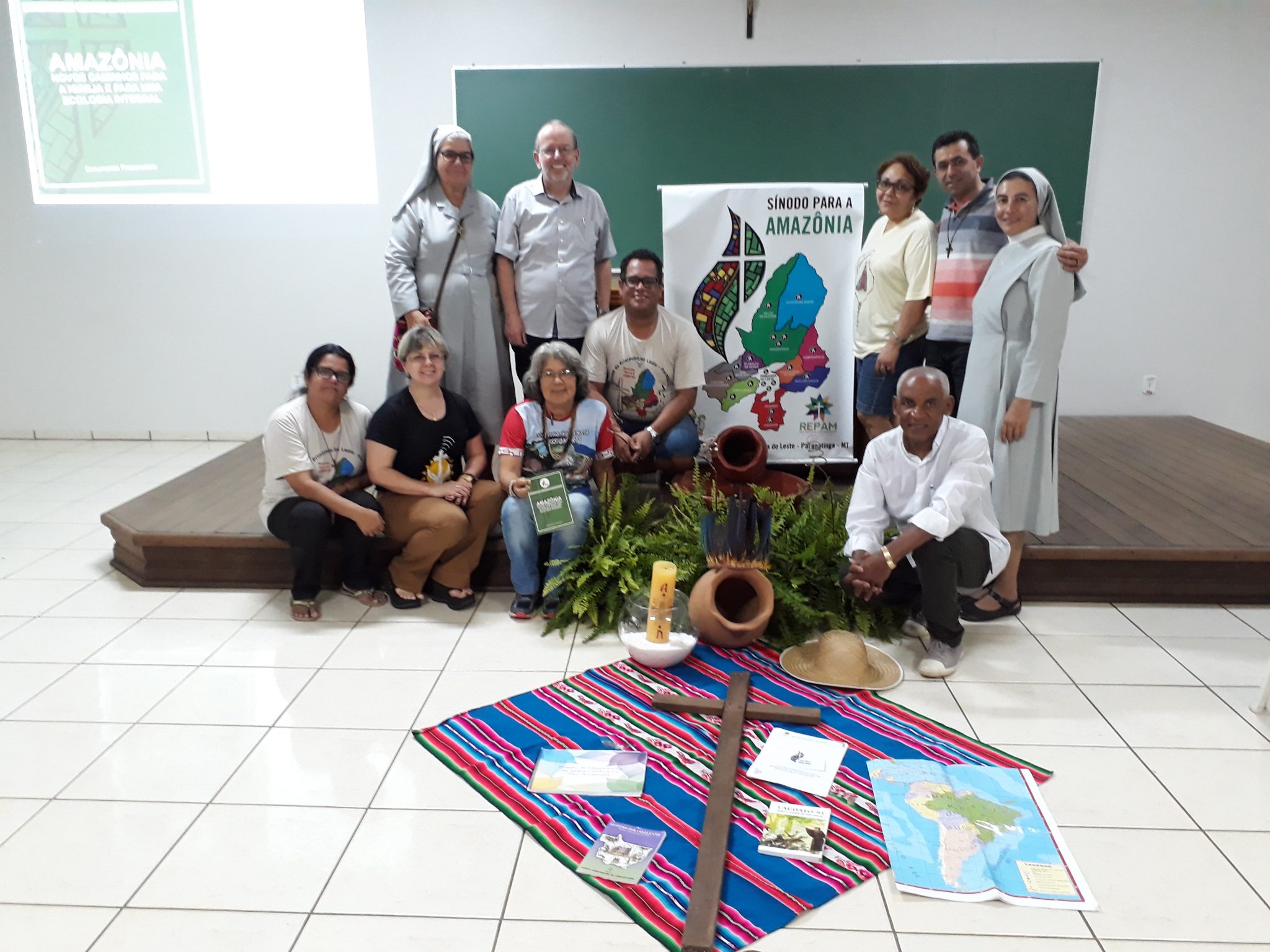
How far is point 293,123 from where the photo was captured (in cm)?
549

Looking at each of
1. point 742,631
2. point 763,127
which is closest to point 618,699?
point 742,631

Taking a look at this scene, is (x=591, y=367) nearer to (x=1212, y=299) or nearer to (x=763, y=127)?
Answer: (x=763, y=127)

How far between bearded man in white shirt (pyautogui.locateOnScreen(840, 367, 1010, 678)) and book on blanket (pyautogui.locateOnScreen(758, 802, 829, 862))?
87 centimetres

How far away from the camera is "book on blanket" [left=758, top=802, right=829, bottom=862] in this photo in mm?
2029

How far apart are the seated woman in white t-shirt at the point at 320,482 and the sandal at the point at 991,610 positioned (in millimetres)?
2152

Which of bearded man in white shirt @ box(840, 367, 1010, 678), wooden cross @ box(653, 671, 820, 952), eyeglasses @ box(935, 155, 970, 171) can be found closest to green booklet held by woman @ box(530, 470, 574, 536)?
wooden cross @ box(653, 671, 820, 952)

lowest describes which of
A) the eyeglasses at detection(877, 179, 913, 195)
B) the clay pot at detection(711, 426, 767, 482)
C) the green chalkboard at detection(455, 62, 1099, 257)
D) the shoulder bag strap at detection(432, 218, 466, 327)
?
the clay pot at detection(711, 426, 767, 482)

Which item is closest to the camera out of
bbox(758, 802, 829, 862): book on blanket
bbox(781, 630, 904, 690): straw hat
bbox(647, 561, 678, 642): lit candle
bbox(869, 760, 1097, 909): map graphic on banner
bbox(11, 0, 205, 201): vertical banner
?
bbox(869, 760, 1097, 909): map graphic on banner

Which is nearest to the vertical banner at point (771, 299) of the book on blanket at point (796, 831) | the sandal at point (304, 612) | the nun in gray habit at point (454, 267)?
the nun in gray habit at point (454, 267)

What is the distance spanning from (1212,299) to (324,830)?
5706 mm

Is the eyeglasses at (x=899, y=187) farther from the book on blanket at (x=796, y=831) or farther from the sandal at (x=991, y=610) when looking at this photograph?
the book on blanket at (x=796, y=831)

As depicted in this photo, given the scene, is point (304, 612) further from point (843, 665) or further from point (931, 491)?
point (931, 491)

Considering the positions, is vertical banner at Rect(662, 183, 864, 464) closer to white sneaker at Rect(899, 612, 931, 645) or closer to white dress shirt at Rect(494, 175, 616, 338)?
white dress shirt at Rect(494, 175, 616, 338)

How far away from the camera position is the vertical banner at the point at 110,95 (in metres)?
5.40
